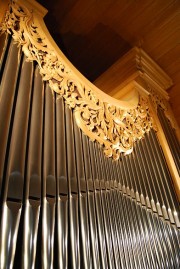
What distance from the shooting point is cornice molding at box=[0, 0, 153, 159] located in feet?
5.48

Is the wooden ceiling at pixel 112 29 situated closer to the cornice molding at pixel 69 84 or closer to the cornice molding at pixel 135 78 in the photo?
the cornice molding at pixel 135 78

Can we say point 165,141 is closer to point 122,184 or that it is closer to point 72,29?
point 122,184

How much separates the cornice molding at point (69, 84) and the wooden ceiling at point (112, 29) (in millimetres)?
829

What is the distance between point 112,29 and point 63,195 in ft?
7.02

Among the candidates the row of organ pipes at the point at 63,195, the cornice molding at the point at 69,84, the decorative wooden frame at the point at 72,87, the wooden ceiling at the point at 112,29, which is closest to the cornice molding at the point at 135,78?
the wooden ceiling at the point at 112,29

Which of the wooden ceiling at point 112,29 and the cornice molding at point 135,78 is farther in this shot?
the cornice molding at point 135,78

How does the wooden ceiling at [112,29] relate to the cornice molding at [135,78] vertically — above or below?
above

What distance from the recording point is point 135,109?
2434 millimetres

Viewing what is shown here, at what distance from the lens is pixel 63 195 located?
1.18 m

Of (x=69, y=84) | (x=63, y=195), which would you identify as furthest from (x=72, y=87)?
(x=63, y=195)

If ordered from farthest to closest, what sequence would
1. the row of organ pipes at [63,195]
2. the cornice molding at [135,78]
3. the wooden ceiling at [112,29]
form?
1. the cornice molding at [135,78]
2. the wooden ceiling at [112,29]
3. the row of organ pipes at [63,195]

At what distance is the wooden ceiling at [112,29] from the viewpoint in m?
2.63

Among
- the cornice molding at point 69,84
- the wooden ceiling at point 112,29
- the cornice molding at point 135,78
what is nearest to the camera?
the cornice molding at point 69,84

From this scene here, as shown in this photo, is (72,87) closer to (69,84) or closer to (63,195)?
(69,84)
